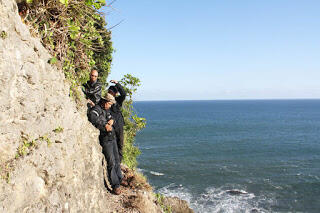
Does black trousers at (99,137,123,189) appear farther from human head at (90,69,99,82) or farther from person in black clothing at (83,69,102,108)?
human head at (90,69,99,82)

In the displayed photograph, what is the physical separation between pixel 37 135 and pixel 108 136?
136 inches

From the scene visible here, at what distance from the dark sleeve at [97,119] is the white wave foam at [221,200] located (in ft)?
68.4

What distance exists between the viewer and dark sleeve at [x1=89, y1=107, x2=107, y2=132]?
293 inches

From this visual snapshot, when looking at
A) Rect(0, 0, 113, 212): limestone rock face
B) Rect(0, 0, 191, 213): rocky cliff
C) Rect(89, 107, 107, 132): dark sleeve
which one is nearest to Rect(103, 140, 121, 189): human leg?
Rect(89, 107, 107, 132): dark sleeve

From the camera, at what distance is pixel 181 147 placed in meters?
53.7

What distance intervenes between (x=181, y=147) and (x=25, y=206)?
50649 millimetres

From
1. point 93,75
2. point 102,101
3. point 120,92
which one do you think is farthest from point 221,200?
point 93,75

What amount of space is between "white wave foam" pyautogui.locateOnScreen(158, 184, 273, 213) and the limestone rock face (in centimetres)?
2180

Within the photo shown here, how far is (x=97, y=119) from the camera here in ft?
24.7

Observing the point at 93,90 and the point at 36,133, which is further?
the point at 93,90

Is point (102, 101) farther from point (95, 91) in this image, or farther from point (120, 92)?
point (120, 92)

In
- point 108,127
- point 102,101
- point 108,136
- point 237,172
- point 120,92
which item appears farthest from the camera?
point 237,172

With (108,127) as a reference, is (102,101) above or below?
above

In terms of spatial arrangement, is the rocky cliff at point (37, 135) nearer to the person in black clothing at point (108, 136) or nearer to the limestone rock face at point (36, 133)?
the limestone rock face at point (36, 133)
